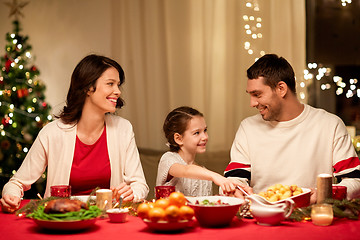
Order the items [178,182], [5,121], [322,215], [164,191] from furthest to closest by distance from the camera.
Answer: [5,121], [178,182], [164,191], [322,215]

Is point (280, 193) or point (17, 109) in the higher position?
point (17, 109)

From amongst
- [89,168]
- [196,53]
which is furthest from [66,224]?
[196,53]

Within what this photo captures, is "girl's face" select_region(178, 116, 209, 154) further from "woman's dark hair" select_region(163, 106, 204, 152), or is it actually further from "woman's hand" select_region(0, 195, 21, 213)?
"woman's hand" select_region(0, 195, 21, 213)

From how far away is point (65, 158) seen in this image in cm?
275

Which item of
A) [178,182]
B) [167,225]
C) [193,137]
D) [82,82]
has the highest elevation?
[82,82]

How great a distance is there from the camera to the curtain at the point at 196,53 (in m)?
5.09

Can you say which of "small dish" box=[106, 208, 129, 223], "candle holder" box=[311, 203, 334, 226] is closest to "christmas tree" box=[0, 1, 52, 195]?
"small dish" box=[106, 208, 129, 223]

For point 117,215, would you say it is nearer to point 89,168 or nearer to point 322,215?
point 322,215

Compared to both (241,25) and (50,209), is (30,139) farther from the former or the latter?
(50,209)

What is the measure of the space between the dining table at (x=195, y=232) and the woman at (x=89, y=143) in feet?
2.58

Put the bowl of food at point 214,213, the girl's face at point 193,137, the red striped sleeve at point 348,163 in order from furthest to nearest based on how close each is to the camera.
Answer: the girl's face at point 193,137 → the red striped sleeve at point 348,163 → the bowl of food at point 214,213

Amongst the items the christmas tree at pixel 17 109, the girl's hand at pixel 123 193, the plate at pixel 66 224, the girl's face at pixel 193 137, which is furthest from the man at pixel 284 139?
the christmas tree at pixel 17 109

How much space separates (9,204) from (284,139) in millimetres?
1496

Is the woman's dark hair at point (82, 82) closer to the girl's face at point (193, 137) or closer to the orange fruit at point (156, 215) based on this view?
the girl's face at point (193, 137)
